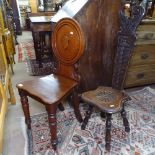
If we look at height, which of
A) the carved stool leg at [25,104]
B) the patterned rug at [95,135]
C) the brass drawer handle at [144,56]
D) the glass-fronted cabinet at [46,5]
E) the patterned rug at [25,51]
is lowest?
the patterned rug at [95,135]

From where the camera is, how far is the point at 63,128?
1.66 m

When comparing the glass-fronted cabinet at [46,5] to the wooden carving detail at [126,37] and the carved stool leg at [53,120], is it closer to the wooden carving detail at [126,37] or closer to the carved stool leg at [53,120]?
the wooden carving detail at [126,37]

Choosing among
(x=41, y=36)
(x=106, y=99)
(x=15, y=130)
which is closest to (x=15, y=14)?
(x=41, y=36)

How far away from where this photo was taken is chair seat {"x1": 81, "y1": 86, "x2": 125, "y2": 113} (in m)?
1.28

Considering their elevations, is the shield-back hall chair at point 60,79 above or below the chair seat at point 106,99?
above

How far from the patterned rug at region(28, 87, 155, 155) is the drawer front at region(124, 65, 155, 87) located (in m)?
0.44

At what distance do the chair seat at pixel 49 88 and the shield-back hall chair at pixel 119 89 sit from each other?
19cm

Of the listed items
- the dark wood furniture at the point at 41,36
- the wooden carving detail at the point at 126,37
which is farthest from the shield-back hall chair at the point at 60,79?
the dark wood furniture at the point at 41,36

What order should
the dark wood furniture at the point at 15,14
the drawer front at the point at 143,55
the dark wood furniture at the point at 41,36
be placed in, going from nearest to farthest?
the drawer front at the point at 143,55 → the dark wood furniture at the point at 41,36 → the dark wood furniture at the point at 15,14

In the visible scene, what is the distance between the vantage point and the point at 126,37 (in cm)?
143

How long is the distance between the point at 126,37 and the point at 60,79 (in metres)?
0.70

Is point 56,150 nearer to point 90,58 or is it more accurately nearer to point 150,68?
point 90,58

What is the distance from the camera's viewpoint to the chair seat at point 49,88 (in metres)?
1.24

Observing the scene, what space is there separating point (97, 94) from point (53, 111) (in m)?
0.45
